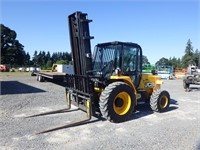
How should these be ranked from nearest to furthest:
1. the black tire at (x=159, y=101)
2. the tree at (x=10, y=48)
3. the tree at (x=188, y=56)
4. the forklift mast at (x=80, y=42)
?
the forklift mast at (x=80, y=42), the black tire at (x=159, y=101), the tree at (x=10, y=48), the tree at (x=188, y=56)

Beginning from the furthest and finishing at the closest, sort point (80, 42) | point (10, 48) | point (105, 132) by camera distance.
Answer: point (10, 48), point (80, 42), point (105, 132)

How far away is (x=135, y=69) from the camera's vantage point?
7773 mm

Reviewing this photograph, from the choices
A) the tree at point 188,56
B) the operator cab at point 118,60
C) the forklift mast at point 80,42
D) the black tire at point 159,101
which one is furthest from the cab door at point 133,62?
the tree at point 188,56

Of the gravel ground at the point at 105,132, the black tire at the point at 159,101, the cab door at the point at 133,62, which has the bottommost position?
the gravel ground at the point at 105,132

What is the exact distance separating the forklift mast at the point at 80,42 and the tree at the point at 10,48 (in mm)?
62671

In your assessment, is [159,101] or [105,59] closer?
[105,59]

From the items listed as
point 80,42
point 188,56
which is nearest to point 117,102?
point 80,42

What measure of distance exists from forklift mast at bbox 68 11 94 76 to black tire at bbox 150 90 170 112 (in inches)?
100

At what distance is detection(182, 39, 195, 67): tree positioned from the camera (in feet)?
251

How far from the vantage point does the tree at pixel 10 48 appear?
66.4m

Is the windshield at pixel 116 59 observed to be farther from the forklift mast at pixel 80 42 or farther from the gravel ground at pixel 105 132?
the gravel ground at pixel 105 132

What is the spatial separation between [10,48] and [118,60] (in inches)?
2575

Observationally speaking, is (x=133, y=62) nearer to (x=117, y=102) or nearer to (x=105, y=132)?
(x=117, y=102)

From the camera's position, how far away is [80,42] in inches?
266
